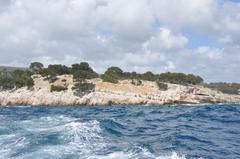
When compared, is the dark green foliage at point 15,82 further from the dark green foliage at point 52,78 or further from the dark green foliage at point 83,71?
the dark green foliage at point 83,71

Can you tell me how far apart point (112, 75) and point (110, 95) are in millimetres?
17247

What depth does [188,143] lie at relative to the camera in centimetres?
2281

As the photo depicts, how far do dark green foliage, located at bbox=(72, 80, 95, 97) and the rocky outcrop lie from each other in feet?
4.05

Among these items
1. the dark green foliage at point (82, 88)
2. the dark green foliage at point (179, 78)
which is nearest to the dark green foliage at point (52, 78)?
the dark green foliage at point (82, 88)

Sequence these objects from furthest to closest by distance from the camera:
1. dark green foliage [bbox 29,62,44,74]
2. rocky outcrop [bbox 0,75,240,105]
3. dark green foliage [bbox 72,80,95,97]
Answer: dark green foliage [bbox 29,62,44,74] < dark green foliage [bbox 72,80,95,97] < rocky outcrop [bbox 0,75,240,105]

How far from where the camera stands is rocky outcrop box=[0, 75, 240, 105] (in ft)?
390

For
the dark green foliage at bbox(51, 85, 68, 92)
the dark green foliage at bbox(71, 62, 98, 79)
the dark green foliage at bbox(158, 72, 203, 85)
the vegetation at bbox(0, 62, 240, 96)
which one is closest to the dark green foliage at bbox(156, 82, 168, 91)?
the vegetation at bbox(0, 62, 240, 96)

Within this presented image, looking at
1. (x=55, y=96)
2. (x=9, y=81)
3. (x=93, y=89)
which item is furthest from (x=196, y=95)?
(x=9, y=81)

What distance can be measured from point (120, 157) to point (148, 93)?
105 m

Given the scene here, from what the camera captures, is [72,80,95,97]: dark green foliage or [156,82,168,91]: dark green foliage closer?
[72,80,95,97]: dark green foliage

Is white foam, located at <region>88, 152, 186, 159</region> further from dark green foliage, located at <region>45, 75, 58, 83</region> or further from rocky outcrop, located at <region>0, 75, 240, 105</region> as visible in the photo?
dark green foliage, located at <region>45, 75, 58, 83</region>

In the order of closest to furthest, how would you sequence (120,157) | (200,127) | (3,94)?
1. (120,157)
2. (200,127)
3. (3,94)

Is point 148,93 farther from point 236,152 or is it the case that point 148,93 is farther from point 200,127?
point 236,152

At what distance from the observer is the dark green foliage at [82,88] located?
398ft
